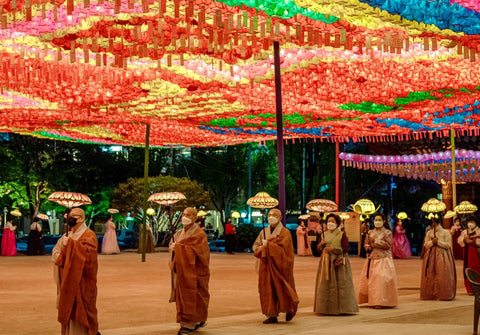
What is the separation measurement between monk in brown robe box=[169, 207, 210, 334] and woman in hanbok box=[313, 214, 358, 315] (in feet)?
7.23

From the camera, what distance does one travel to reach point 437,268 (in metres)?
13.4

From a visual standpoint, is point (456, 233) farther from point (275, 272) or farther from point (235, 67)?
point (275, 272)

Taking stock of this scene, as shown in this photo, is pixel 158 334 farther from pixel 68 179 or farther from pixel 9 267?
pixel 68 179

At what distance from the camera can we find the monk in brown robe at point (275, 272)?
1027 cm

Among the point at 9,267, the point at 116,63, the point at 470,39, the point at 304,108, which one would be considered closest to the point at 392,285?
the point at 470,39

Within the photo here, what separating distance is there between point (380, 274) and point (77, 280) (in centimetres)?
553

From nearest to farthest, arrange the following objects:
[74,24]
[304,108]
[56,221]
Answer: [74,24], [304,108], [56,221]

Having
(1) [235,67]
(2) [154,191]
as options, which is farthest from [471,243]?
(2) [154,191]

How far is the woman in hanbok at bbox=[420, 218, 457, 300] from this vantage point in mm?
13234

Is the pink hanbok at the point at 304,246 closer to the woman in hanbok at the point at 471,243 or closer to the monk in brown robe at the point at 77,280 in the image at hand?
the woman in hanbok at the point at 471,243

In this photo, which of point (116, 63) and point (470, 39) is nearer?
point (470, 39)

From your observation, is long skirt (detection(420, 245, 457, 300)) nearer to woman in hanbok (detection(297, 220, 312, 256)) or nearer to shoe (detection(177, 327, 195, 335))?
shoe (detection(177, 327, 195, 335))

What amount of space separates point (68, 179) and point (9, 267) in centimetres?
1535

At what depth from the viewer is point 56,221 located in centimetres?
4803
